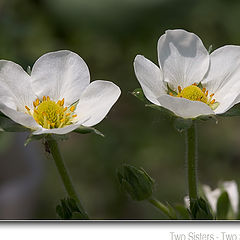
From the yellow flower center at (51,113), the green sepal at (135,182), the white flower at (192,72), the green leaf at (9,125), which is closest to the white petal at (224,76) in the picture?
the white flower at (192,72)

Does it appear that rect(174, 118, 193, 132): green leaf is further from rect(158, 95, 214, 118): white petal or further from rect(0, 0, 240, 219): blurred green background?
rect(0, 0, 240, 219): blurred green background

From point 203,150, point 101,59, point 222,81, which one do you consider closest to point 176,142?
point 203,150

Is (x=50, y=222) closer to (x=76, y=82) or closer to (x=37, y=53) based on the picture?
(x=76, y=82)

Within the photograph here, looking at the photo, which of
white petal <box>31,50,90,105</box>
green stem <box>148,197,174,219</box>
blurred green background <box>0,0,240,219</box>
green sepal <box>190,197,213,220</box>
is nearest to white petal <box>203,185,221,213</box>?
green stem <box>148,197,174,219</box>

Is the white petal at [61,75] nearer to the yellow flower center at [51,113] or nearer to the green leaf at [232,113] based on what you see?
the yellow flower center at [51,113]

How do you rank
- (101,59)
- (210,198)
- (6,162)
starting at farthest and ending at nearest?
(101,59)
(6,162)
(210,198)

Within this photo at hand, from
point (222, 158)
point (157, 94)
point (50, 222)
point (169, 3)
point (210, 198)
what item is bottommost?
point (222, 158)

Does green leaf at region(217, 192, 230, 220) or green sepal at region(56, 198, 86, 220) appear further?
green leaf at region(217, 192, 230, 220)
